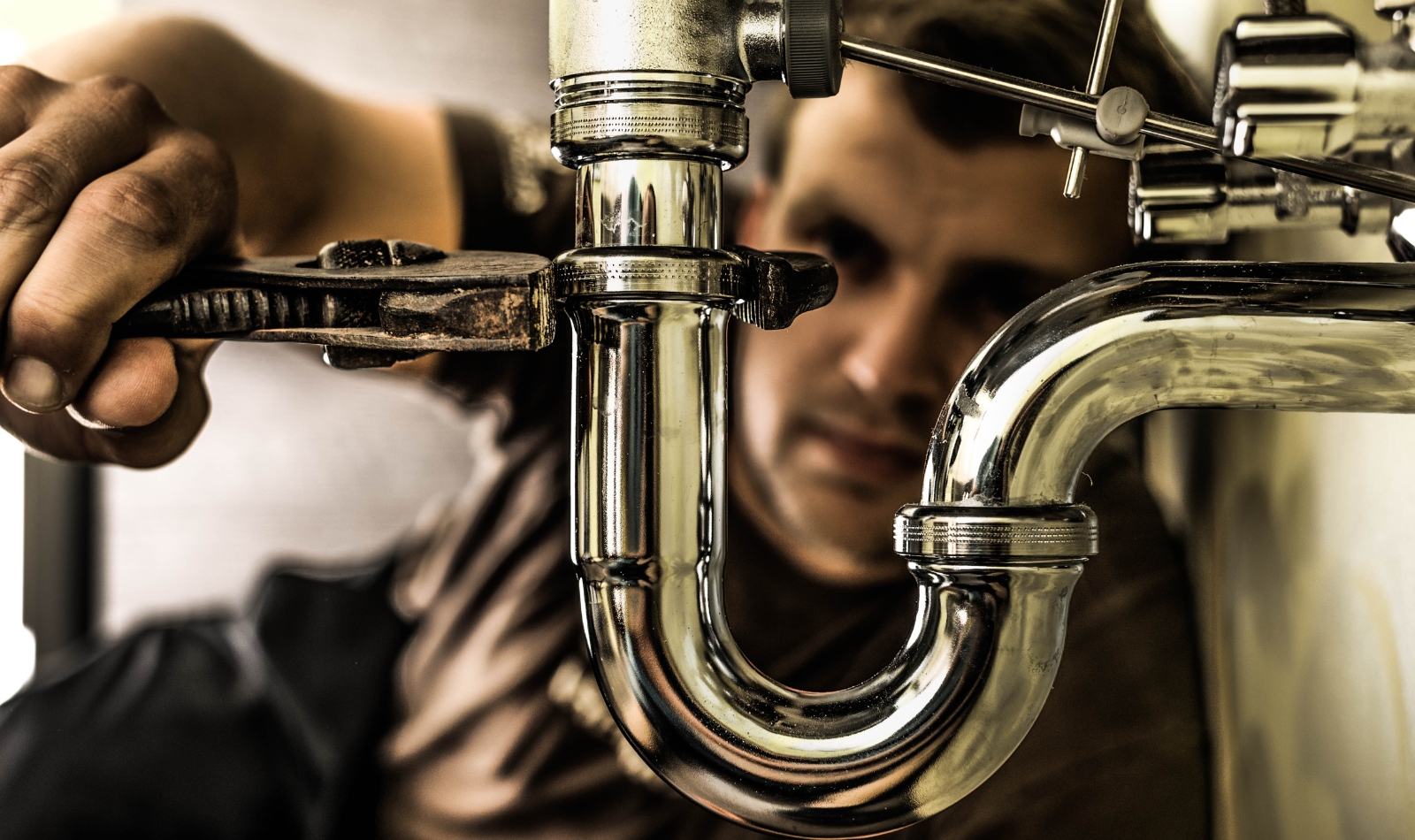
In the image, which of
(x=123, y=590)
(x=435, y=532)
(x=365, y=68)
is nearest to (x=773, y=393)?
(x=435, y=532)

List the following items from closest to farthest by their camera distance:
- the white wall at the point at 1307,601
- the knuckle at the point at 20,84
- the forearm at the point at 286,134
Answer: the knuckle at the point at 20,84, the white wall at the point at 1307,601, the forearm at the point at 286,134

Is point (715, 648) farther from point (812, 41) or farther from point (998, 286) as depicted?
point (998, 286)

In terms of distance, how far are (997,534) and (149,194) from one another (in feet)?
1.00

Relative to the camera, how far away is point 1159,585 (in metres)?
0.58

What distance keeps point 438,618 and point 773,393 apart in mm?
253

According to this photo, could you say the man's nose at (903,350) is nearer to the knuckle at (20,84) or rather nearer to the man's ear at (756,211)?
the man's ear at (756,211)

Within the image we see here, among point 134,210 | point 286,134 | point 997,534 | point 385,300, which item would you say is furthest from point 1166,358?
point 286,134

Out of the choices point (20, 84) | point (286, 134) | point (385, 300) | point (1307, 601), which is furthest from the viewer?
point (286, 134)

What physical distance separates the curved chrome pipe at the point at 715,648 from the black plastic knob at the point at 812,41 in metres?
0.07

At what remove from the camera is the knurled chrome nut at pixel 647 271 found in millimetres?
313

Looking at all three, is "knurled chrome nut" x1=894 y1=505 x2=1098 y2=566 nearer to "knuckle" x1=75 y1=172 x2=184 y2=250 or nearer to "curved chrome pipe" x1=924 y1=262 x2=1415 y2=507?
"curved chrome pipe" x1=924 y1=262 x2=1415 y2=507

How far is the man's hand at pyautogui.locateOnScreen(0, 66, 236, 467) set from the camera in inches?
12.8

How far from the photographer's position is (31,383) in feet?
1.09

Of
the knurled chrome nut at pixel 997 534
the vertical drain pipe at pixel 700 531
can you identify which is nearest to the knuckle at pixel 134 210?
the vertical drain pipe at pixel 700 531
